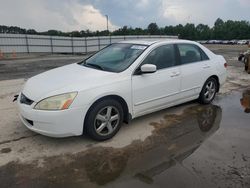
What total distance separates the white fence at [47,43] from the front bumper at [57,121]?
68.7 ft

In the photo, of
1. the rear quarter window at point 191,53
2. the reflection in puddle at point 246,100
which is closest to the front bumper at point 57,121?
the rear quarter window at point 191,53

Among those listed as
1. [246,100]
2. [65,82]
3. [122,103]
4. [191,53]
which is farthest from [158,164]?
[246,100]

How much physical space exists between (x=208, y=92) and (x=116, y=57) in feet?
8.16

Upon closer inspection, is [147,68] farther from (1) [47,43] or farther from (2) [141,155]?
Answer: (1) [47,43]

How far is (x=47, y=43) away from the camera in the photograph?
26.2 m

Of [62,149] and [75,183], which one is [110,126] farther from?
[75,183]

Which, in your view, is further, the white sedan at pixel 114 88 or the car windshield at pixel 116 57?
the car windshield at pixel 116 57

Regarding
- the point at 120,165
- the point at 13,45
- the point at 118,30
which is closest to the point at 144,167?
the point at 120,165

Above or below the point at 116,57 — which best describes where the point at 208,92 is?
below

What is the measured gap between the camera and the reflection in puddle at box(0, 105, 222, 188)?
9.86 feet

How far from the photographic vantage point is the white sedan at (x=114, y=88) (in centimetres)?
359

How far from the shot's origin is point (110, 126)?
158 inches

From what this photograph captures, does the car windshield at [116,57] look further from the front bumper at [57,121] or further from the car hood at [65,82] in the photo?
the front bumper at [57,121]

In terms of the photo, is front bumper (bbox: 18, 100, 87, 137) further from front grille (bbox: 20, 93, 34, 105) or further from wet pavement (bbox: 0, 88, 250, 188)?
wet pavement (bbox: 0, 88, 250, 188)
